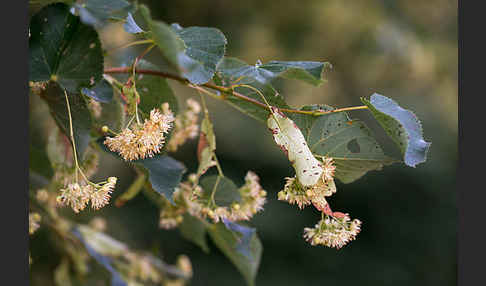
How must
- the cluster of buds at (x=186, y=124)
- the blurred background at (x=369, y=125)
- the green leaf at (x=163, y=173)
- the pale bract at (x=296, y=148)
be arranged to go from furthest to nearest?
1. the blurred background at (x=369, y=125)
2. the cluster of buds at (x=186, y=124)
3. the green leaf at (x=163, y=173)
4. the pale bract at (x=296, y=148)

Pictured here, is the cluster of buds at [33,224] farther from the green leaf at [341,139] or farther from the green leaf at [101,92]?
the green leaf at [341,139]

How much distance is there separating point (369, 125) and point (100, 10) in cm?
333

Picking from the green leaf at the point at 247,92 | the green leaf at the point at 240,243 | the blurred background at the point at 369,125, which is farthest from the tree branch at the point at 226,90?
the blurred background at the point at 369,125

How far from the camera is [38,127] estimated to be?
1.34 metres

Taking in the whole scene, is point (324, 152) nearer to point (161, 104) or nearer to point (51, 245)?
point (161, 104)

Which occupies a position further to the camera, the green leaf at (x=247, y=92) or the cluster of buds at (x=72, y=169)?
the cluster of buds at (x=72, y=169)

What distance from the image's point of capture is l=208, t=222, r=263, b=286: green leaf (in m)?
0.92

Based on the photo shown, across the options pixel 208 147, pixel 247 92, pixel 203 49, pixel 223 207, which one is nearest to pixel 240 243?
pixel 223 207

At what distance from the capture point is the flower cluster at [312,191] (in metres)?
0.71

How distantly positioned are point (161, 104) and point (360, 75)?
3.00 meters

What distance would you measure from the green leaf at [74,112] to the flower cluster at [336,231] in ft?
1.25

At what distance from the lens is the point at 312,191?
2.31 feet

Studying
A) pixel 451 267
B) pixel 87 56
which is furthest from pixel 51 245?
pixel 451 267

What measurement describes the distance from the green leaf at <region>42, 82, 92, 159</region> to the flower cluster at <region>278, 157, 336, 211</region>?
0.32m
